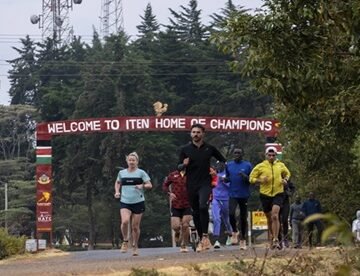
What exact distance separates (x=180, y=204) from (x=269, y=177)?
1.39m

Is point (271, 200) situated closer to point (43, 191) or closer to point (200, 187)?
point (200, 187)

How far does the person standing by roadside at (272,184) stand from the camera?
44.7 ft

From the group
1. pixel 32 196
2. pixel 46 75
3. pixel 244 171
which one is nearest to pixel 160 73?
pixel 32 196

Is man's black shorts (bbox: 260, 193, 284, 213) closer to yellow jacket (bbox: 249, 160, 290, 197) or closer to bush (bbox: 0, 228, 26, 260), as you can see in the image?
yellow jacket (bbox: 249, 160, 290, 197)

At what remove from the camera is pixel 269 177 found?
13641mm

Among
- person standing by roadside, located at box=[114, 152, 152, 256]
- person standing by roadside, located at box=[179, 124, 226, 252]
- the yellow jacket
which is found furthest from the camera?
the yellow jacket

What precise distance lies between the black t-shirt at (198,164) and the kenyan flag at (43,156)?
17.5 metres

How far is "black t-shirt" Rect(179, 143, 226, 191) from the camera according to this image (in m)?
12.6

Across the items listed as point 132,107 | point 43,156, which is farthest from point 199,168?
point 132,107

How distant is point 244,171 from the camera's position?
1401 cm

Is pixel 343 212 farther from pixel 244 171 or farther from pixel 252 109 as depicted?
pixel 252 109

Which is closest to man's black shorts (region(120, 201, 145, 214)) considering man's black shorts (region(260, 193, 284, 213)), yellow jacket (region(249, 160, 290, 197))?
yellow jacket (region(249, 160, 290, 197))

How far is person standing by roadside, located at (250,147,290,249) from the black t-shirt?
3.72 ft

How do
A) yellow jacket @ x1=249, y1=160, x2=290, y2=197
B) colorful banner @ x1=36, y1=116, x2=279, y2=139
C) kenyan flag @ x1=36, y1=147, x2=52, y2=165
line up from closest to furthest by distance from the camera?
yellow jacket @ x1=249, y1=160, x2=290, y2=197 < kenyan flag @ x1=36, y1=147, x2=52, y2=165 < colorful banner @ x1=36, y1=116, x2=279, y2=139
